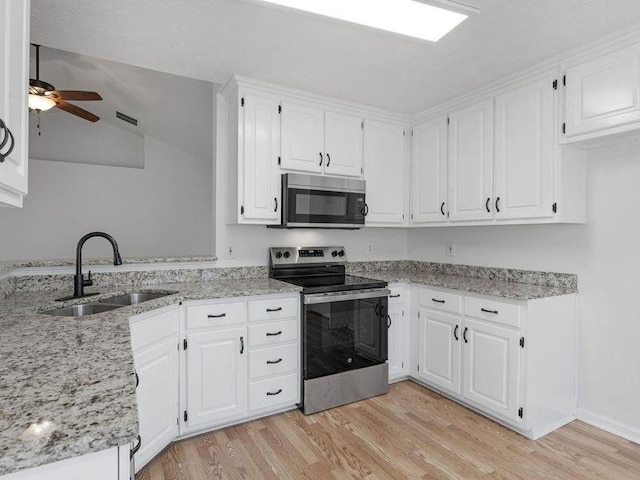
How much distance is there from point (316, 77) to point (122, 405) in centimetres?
247

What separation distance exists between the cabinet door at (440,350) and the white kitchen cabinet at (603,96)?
58.3 inches

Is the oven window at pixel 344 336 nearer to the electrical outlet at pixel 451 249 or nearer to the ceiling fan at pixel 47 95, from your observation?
the electrical outlet at pixel 451 249

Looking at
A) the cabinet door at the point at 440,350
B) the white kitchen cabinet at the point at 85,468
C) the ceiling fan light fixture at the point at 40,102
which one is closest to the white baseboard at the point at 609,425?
the cabinet door at the point at 440,350

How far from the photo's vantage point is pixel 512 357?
Answer: 7.63ft

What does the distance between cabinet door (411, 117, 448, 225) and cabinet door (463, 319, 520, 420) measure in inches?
41.4

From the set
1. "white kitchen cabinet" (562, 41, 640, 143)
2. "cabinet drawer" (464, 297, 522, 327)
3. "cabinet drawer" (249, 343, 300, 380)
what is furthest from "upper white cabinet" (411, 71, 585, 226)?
"cabinet drawer" (249, 343, 300, 380)

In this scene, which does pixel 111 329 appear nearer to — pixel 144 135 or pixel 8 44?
pixel 8 44

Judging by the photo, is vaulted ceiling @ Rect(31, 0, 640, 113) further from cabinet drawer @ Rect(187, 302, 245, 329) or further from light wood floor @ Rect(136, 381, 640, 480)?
light wood floor @ Rect(136, 381, 640, 480)

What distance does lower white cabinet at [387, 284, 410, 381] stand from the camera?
3043 millimetres

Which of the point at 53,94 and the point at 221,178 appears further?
the point at 53,94

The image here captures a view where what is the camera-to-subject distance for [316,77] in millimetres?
2654

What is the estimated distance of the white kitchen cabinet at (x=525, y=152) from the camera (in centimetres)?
238

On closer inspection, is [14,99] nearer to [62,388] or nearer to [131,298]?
[62,388]

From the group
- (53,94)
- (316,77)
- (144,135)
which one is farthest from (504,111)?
(144,135)
